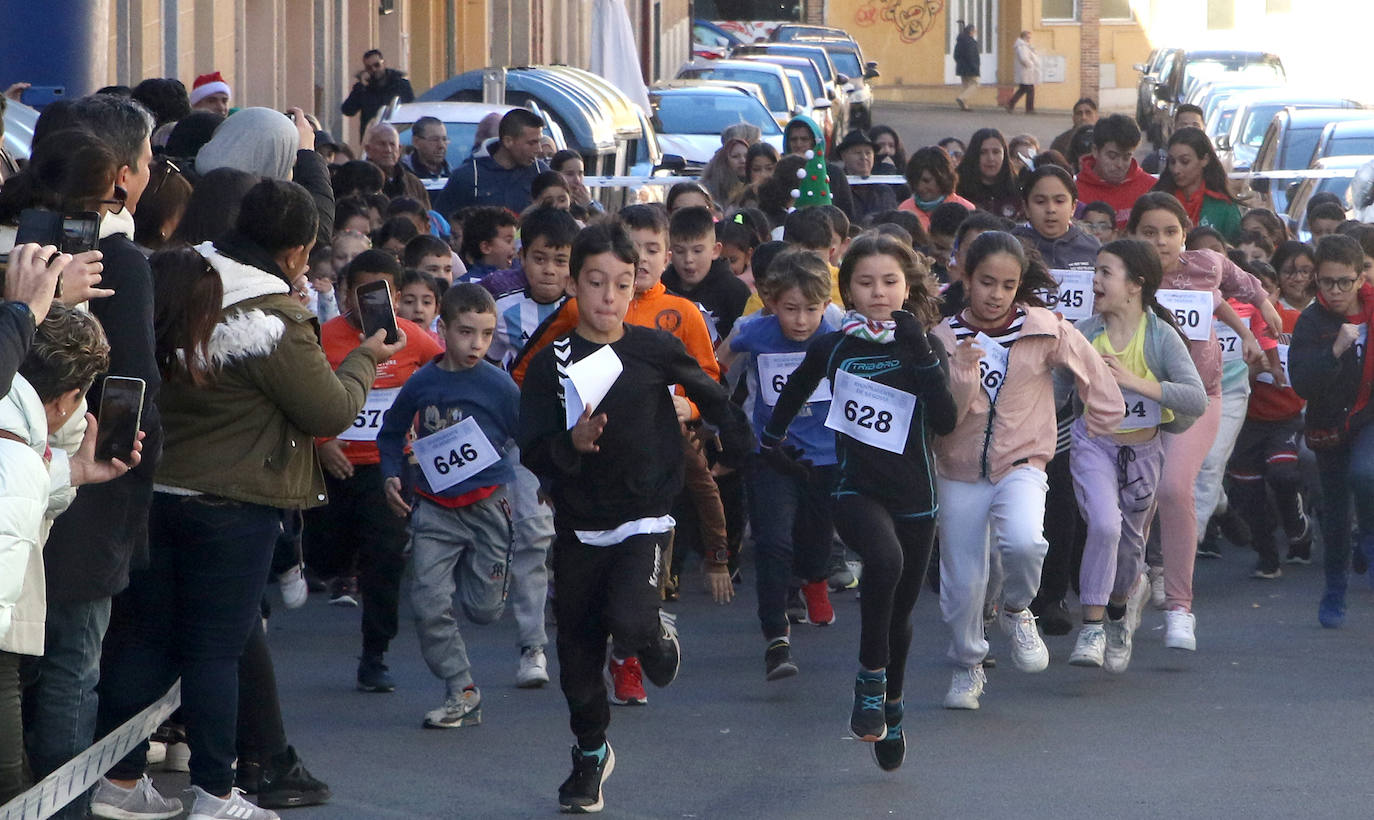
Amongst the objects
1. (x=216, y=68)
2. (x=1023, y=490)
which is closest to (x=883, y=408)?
(x=1023, y=490)

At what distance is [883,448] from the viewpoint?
6832mm

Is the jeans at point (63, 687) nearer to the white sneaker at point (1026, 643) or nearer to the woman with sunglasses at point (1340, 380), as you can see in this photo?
the white sneaker at point (1026, 643)

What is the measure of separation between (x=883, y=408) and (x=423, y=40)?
91.8 ft

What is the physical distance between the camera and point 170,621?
234 inches

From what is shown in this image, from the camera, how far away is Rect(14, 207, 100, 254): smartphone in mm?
5160

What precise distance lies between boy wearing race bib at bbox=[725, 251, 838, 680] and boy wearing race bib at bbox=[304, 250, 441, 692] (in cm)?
127

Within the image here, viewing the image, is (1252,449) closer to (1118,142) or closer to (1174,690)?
(1118,142)

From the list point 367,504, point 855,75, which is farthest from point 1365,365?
point 855,75

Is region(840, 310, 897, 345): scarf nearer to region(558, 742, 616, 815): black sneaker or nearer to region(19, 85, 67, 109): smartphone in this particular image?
region(558, 742, 616, 815): black sneaker

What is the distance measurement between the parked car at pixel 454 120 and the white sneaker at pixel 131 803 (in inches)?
454

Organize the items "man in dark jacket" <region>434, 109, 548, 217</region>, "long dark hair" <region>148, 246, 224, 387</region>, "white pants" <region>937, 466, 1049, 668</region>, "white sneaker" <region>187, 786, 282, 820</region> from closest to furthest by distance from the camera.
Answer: "long dark hair" <region>148, 246, 224, 387</region> < "white sneaker" <region>187, 786, 282, 820</region> < "white pants" <region>937, 466, 1049, 668</region> < "man in dark jacket" <region>434, 109, 548, 217</region>

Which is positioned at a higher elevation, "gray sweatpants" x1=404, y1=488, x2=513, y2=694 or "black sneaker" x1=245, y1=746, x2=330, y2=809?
"gray sweatpants" x1=404, y1=488, x2=513, y2=694

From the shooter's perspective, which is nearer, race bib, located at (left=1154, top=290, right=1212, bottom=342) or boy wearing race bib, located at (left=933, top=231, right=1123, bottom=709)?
boy wearing race bib, located at (left=933, top=231, right=1123, bottom=709)

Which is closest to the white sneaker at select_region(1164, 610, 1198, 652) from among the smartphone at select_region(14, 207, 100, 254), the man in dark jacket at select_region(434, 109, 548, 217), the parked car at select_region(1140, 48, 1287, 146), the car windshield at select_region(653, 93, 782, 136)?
the smartphone at select_region(14, 207, 100, 254)
